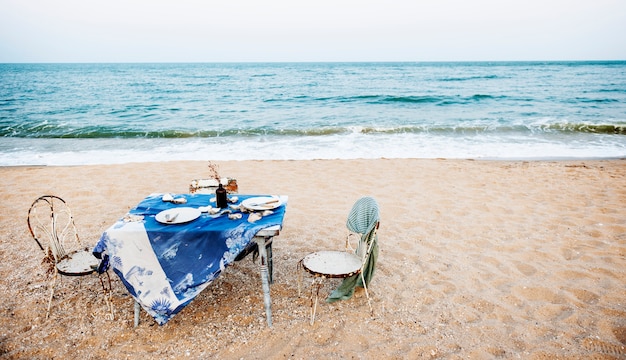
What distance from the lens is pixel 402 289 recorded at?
142 inches

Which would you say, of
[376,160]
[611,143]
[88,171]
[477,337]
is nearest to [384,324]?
[477,337]

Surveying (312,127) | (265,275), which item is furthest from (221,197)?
(312,127)

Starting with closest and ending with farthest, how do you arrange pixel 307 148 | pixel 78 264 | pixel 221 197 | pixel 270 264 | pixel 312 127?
1. pixel 221 197
2. pixel 78 264
3. pixel 270 264
4. pixel 307 148
5. pixel 312 127

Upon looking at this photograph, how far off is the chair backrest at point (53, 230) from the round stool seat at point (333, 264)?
7.45 feet

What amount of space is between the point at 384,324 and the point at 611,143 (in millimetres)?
12365

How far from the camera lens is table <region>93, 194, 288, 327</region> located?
2.80 metres

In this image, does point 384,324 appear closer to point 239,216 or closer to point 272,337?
point 272,337

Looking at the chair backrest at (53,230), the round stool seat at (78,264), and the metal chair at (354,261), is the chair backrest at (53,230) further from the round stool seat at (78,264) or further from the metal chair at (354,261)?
the metal chair at (354,261)

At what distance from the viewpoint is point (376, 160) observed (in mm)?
8836

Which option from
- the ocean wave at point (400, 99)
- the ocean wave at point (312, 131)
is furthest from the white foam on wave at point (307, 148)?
the ocean wave at point (400, 99)

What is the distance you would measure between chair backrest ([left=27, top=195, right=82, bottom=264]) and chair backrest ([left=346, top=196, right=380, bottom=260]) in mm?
2690

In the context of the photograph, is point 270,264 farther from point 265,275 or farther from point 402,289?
point 402,289

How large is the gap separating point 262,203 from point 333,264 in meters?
0.89

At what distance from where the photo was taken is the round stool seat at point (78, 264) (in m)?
3.15
